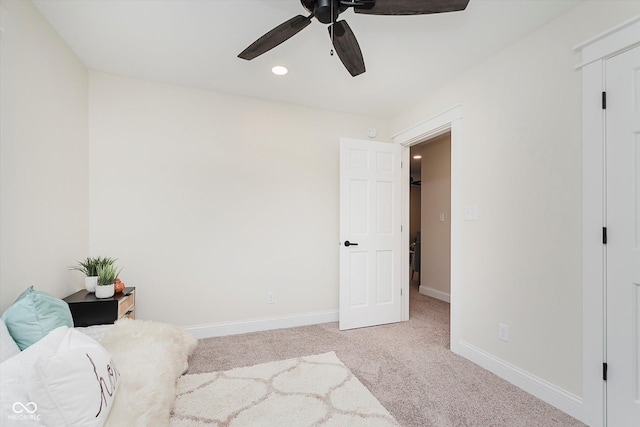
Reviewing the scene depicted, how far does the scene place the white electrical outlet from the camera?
2.34 m

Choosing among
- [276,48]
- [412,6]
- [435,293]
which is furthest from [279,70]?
[435,293]

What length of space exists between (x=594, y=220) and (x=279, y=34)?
2112 mm

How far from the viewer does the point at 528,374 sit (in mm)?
2170

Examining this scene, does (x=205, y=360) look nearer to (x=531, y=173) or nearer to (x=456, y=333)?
(x=456, y=333)

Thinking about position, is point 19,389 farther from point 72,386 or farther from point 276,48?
point 276,48

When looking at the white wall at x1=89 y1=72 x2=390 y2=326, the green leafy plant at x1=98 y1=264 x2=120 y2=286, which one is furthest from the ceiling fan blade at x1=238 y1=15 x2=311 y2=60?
the green leafy plant at x1=98 y1=264 x2=120 y2=286

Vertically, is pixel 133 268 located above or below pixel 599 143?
below

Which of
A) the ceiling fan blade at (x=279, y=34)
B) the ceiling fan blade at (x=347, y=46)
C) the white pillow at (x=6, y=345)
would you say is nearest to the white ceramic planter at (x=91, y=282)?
the white pillow at (x=6, y=345)

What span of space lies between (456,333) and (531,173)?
1.51 m

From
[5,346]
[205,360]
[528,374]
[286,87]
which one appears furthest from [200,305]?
[528,374]

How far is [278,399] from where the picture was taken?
6.54 feet

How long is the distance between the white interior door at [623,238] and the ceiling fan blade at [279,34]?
1.78 m

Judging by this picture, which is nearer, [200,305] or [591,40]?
[591,40]

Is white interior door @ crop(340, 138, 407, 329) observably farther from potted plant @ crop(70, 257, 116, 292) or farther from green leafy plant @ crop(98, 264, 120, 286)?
potted plant @ crop(70, 257, 116, 292)
